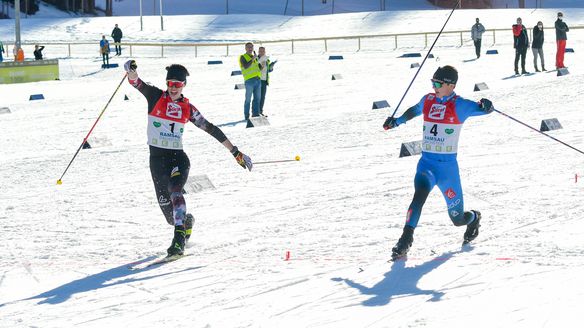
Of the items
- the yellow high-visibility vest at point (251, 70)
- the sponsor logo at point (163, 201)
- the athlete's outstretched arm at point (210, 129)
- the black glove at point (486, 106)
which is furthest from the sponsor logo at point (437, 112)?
the yellow high-visibility vest at point (251, 70)

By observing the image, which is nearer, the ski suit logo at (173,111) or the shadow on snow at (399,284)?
the shadow on snow at (399,284)

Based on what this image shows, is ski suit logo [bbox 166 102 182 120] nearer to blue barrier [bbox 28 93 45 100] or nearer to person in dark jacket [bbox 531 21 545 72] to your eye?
blue barrier [bbox 28 93 45 100]

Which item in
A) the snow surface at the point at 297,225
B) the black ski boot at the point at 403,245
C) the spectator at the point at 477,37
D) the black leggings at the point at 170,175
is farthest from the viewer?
the spectator at the point at 477,37

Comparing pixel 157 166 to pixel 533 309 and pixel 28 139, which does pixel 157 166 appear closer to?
pixel 533 309

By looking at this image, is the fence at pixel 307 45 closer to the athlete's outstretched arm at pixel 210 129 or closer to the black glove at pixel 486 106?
the athlete's outstretched arm at pixel 210 129

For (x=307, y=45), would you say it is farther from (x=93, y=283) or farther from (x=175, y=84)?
(x=93, y=283)

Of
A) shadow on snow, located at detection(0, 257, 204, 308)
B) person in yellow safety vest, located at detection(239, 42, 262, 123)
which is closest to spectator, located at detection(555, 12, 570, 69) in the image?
person in yellow safety vest, located at detection(239, 42, 262, 123)

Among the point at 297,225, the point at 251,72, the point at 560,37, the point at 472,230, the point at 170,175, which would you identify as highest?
the point at 560,37

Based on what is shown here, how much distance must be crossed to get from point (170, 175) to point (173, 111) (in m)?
0.56

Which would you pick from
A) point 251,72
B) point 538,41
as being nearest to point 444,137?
point 251,72

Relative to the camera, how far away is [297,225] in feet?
32.2

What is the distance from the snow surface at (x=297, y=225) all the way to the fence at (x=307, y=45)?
1814cm

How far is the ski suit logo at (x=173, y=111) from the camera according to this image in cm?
861

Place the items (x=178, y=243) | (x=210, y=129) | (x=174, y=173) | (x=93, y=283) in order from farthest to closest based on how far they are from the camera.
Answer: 1. (x=210, y=129)
2. (x=174, y=173)
3. (x=178, y=243)
4. (x=93, y=283)
